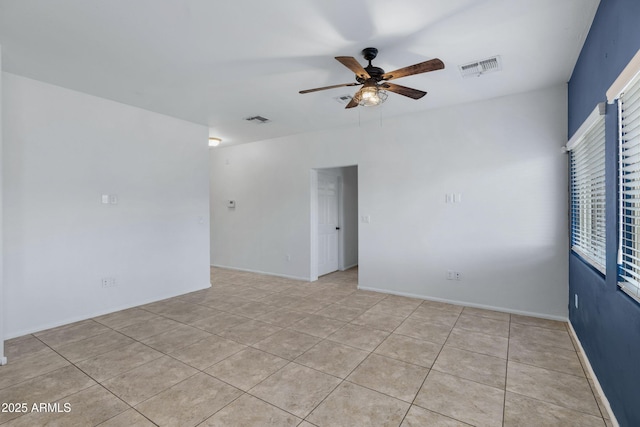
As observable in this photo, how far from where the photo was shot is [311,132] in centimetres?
539

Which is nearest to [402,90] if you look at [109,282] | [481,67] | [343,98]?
[481,67]

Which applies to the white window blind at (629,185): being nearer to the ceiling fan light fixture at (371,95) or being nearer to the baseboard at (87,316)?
the ceiling fan light fixture at (371,95)

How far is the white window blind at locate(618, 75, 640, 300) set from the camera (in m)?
1.57

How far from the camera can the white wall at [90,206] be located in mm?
3143

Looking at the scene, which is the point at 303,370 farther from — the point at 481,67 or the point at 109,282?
the point at 481,67

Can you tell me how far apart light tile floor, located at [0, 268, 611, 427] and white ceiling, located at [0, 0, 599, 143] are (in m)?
2.73

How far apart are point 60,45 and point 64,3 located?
0.70m

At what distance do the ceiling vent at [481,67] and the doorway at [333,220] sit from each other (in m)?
2.99

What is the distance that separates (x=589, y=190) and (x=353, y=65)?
232 cm

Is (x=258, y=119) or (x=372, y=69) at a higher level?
(x=258, y=119)

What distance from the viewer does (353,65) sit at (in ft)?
7.84

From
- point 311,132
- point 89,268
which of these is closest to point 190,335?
point 89,268

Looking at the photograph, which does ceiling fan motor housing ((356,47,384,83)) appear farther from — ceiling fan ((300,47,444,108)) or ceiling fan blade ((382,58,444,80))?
ceiling fan blade ((382,58,444,80))

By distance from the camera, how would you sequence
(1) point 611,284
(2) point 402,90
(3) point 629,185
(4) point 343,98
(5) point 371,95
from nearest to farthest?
(3) point 629,185 → (1) point 611,284 → (5) point 371,95 → (2) point 402,90 → (4) point 343,98
